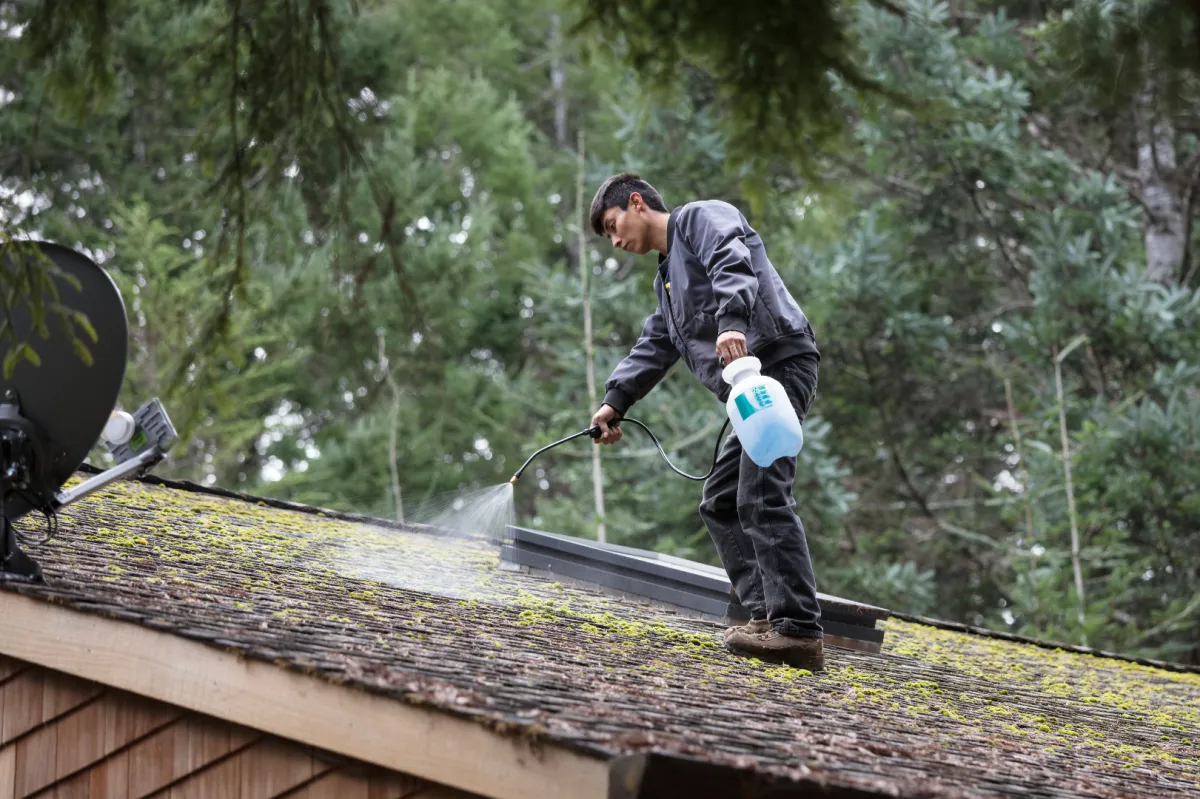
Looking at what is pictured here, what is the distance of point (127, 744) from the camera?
3.89 m

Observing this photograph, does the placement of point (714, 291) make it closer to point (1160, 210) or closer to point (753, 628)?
point (753, 628)

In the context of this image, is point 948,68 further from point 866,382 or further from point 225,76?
point 225,76

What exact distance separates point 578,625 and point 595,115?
18.3 metres

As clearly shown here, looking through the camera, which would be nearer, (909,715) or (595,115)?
(909,715)

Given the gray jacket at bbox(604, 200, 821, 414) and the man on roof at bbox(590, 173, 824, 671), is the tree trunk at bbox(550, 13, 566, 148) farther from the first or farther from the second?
the gray jacket at bbox(604, 200, 821, 414)

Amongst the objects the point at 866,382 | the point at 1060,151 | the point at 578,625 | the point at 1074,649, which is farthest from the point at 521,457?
the point at 578,625

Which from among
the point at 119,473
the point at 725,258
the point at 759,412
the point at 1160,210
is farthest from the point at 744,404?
the point at 1160,210

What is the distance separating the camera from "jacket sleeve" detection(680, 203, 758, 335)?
4379 mm

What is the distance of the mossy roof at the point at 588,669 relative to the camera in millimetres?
3207

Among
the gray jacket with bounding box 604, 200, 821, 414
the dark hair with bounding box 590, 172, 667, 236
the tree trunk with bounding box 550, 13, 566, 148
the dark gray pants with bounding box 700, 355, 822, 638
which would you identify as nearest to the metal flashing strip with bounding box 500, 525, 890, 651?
the dark gray pants with bounding box 700, 355, 822, 638

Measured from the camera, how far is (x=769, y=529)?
462 cm

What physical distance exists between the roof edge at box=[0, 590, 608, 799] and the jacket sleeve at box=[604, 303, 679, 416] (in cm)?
215

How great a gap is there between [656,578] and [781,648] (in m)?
1.66

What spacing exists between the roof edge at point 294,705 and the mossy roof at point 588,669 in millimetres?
39
